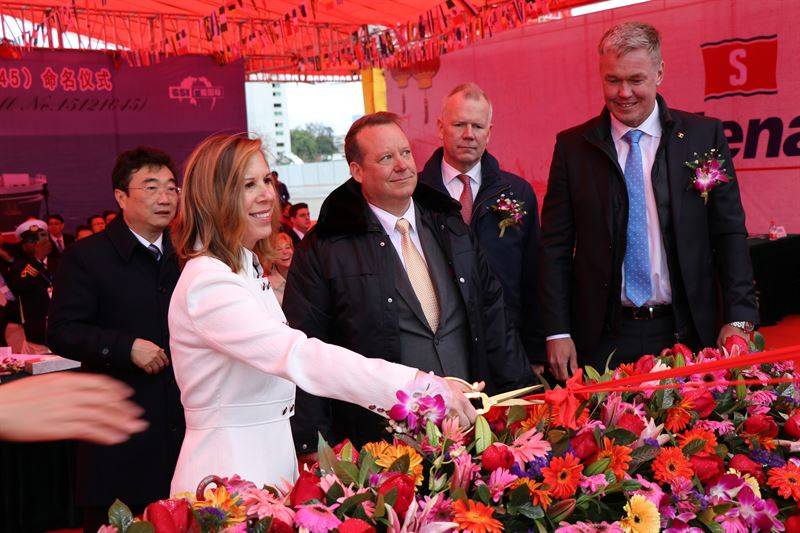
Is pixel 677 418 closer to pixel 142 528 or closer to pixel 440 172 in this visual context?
pixel 142 528

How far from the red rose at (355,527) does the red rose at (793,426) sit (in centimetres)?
93

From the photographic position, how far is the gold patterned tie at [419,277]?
8.54 feet

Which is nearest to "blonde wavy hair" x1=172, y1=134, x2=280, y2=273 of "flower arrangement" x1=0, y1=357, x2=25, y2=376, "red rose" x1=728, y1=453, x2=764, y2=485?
"red rose" x1=728, y1=453, x2=764, y2=485

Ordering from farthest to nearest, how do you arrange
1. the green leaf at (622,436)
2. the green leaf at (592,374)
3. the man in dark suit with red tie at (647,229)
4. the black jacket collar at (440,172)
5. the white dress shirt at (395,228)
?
the black jacket collar at (440,172) < the man in dark suit with red tie at (647,229) < the white dress shirt at (395,228) < the green leaf at (592,374) < the green leaf at (622,436)

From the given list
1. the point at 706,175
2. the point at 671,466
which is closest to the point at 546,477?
the point at 671,466

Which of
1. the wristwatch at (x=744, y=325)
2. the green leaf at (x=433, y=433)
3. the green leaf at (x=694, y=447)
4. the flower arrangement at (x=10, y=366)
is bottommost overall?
the flower arrangement at (x=10, y=366)

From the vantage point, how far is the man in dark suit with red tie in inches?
109

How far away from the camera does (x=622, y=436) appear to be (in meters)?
1.48

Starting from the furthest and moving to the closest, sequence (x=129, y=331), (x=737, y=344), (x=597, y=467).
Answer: (x=129, y=331)
(x=737, y=344)
(x=597, y=467)

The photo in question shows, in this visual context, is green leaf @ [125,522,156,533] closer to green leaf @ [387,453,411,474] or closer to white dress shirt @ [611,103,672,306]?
green leaf @ [387,453,411,474]

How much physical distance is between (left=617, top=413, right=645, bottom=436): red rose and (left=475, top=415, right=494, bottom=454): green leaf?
0.82 ft

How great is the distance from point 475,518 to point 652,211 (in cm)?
188

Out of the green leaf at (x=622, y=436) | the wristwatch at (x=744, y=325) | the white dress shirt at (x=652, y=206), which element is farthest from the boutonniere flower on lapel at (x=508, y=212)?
the green leaf at (x=622, y=436)

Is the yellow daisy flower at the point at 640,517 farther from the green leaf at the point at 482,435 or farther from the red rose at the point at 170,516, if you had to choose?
the red rose at the point at 170,516
